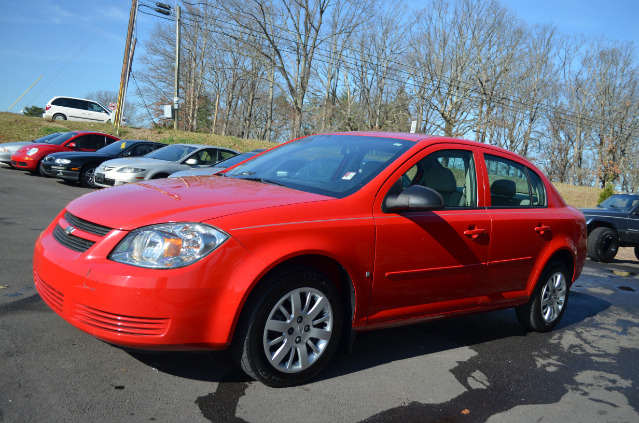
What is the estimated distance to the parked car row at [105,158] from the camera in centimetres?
1252

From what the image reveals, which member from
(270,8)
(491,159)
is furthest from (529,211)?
(270,8)

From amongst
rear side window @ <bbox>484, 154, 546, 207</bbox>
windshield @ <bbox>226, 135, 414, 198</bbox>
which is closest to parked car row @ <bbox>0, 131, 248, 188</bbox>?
windshield @ <bbox>226, 135, 414, 198</bbox>

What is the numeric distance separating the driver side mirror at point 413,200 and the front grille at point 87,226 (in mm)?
1802

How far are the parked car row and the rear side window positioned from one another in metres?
6.82

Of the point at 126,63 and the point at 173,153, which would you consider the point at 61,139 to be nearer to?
the point at 173,153

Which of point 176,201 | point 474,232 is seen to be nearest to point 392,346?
point 474,232

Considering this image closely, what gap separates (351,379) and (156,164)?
1028 centimetres

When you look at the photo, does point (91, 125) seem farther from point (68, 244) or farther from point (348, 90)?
point (68, 244)

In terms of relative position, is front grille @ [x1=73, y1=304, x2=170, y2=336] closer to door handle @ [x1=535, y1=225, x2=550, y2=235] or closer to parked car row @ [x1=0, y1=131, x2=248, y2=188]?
door handle @ [x1=535, y1=225, x2=550, y2=235]

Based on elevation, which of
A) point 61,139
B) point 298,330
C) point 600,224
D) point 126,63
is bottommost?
point 298,330

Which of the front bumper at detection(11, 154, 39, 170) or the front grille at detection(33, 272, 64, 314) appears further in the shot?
the front bumper at detection(11, 154, 39, 170)

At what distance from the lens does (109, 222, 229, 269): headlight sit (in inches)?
114

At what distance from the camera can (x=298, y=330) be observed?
130 inches

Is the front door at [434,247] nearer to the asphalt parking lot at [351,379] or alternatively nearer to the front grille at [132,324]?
the asphalt parking lot at [351,379]
